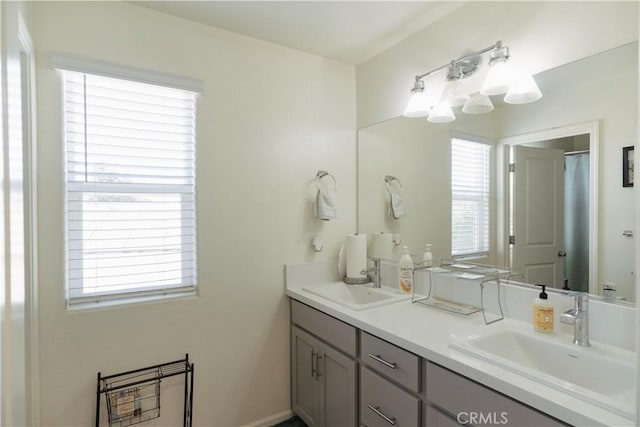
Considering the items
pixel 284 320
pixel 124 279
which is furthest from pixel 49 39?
pixel 284 320

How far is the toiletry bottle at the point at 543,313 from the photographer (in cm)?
134

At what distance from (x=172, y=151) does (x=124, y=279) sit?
0.72 meters

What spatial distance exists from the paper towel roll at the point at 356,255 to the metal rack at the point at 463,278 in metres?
0.40

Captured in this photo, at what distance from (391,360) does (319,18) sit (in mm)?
1784

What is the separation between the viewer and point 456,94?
5.72 ft

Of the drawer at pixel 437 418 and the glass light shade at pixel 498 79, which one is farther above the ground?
the glass light shade at pixel 498 79

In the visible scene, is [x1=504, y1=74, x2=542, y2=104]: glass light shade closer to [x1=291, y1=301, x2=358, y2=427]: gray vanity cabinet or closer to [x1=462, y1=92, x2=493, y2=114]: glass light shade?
[x1=462, y1=92, x2=493, y2=114]: glass light shade

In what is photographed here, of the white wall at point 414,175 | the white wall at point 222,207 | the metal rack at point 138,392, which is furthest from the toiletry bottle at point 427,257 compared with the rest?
the metal rack at point 138,392

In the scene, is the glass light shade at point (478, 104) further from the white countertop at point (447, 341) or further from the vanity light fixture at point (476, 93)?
the white countertop at point (447, 341)

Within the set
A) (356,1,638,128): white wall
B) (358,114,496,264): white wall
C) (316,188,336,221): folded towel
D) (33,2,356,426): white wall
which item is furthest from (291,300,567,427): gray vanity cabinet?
(356,1,638,128): white wall

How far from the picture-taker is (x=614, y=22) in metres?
1.24

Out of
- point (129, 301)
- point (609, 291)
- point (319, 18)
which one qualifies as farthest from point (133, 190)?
point (609, 291)

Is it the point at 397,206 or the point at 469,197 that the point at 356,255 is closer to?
the point at 397,206

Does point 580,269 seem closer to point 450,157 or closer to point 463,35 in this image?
point 450,157
